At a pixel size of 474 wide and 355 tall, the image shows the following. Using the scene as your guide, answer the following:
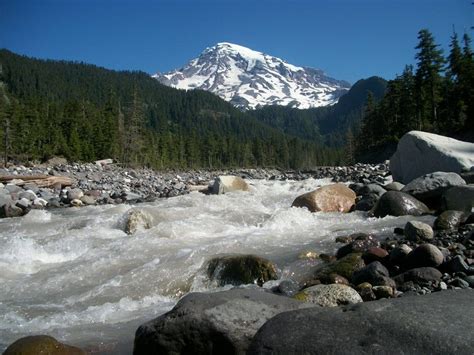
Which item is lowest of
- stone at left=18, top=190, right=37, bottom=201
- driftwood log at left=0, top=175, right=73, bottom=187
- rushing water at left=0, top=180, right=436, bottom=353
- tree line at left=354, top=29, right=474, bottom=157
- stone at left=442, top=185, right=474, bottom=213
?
rushing water at left=0, top=180, right=436, bottom=353

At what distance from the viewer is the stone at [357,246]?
8414 millimetres

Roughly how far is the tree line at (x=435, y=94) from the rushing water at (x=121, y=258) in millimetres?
35278

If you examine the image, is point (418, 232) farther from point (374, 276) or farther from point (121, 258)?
point (121, 258)

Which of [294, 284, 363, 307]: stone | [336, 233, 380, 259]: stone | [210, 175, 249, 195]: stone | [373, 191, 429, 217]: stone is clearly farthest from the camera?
[210, 175, 249, 195]: stone

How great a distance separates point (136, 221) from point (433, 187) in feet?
Answer: 28.9

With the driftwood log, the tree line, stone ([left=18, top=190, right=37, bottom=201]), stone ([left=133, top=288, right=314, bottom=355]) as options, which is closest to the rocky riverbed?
stone ([left=133, top=288, right=314, bottom=355])

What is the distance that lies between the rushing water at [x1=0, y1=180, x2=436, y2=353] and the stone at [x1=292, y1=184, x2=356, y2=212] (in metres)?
0.70

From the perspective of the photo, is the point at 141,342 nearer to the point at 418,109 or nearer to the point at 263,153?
the point at 418,109

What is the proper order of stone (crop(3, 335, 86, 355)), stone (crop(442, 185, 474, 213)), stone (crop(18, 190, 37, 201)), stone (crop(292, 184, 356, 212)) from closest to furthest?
stone (crop(3, 335, 86, 355)) → stone (crop(442, 185, 474, 213)) → stone (crop(292, 184, 356, 212)) → stone (crop(18, 190, 37, 201))

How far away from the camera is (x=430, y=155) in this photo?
53.9ft

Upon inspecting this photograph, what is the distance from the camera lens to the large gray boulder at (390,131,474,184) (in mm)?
15455

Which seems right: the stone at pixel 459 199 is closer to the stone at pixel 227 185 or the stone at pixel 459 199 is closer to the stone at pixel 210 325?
the stone at pixel 210 325

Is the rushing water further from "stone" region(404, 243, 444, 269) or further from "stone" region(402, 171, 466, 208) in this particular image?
"stone" region(404, 243, 444, 269)

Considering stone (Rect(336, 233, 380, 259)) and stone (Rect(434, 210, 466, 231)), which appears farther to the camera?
stone (Rect(434, 210, 466, 231))
